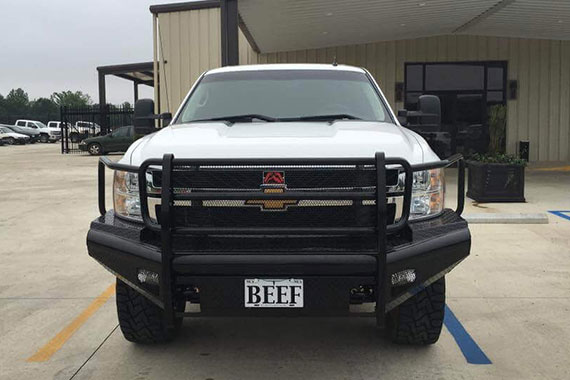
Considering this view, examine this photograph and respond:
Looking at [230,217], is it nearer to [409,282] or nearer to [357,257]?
[357,257]

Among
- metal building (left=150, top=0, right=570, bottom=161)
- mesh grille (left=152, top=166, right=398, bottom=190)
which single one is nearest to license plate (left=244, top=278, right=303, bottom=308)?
mesh grille (left=152, top=166, right=398, bottom=190)

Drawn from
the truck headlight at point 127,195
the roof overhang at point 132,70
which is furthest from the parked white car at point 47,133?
the truck headlight at point 127,195

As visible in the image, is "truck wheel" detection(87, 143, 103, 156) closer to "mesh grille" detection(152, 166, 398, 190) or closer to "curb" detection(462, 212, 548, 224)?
"curb" detection(462, 212, 548, 224)

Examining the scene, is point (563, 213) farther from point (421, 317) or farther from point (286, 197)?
point (286, 197)

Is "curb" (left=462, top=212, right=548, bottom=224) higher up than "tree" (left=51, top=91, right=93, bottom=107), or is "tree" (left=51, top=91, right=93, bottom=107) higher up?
"tree" (left=51, top=91, right=93, bottom=107)

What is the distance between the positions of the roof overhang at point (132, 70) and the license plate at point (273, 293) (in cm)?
2535

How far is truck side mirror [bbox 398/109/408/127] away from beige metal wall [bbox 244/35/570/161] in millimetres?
12701

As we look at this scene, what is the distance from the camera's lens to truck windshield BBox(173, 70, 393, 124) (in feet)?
14.8

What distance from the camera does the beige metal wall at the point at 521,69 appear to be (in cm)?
1730

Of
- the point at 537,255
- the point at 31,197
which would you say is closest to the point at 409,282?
the point at 537,255

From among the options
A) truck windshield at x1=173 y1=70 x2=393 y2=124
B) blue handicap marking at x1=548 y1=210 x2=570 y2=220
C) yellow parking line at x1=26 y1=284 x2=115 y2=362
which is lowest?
yellow parking line at x1=26 y1=284 x2=115 y2=362

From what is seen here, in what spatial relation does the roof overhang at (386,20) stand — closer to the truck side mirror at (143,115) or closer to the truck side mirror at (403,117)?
the truck side mirror at (143,115)

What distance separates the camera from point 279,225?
321 cm

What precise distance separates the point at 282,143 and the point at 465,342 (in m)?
1.91
